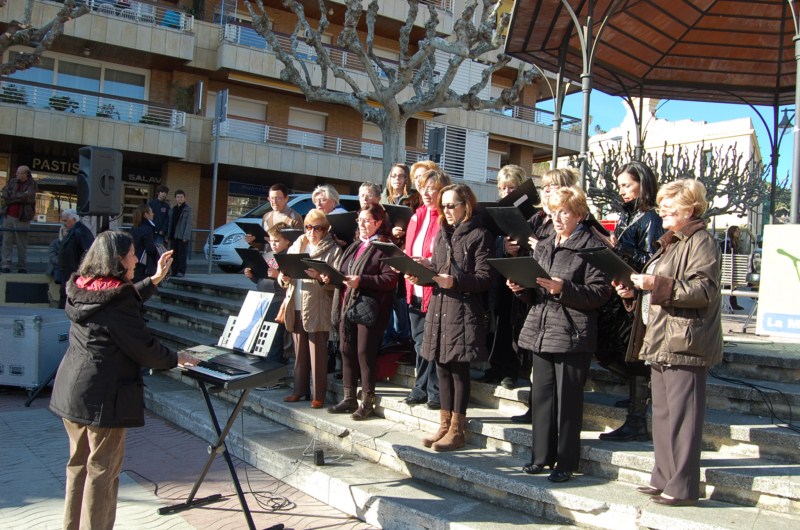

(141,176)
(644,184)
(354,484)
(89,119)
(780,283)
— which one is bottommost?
(354,484)

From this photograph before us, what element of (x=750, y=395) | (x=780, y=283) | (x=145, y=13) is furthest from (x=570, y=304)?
(x=145, y=13)

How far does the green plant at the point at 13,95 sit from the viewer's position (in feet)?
67.5

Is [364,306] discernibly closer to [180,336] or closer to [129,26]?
[180,336]

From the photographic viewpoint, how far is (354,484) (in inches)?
195

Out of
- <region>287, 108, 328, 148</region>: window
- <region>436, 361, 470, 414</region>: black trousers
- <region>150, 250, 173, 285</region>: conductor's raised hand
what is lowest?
<region>436, 361, 470, 414</region>: black trousers

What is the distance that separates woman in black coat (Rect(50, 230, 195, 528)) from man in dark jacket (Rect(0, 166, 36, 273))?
33.6 feet

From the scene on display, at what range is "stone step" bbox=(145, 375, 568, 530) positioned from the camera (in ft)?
14.1

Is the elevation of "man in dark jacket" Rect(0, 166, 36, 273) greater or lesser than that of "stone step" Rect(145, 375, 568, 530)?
greater

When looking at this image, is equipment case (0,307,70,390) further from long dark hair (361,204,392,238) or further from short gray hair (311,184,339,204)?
long dark hair (361,204,392,238)

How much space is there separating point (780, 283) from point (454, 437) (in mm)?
2643

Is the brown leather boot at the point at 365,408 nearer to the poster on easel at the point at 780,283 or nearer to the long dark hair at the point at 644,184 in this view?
the long dark hair at the point at 644,184

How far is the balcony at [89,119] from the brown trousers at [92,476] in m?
19.6

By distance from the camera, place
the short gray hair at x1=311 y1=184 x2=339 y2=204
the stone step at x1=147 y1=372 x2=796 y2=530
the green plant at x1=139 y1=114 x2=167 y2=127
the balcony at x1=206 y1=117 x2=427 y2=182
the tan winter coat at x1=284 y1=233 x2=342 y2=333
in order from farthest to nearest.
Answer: the balcony at x1=206 y1=117 x2=427 y2=182 → the green plant at x1=139 y1=114 x2=167 y2=127 → the short gray hair at x1=311 y1=184 x2=339 y2=204 → the tan winter coat at x1=284 y1=233 x2=342 y2=333 → the stone step at x1=147 y1=372 x2=796 y2=530

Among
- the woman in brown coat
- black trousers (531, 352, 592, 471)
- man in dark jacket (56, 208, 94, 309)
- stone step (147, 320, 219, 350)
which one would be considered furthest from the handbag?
man in dark jacket (56, 208, 94, 309)
